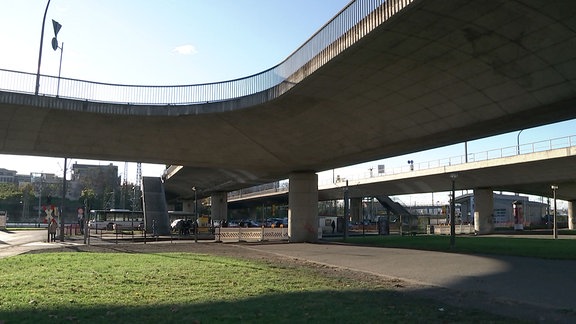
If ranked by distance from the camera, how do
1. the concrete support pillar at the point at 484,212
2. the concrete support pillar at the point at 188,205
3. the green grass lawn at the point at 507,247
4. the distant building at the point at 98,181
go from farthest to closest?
1. the distant building at the point at 98,181
2. the concrete support pillar at the point at 188,205
3. the concrete support pillar at the point at 484,212
4. the green grass lawn at the point at 507,247

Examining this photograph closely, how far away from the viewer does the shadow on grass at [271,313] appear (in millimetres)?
8078

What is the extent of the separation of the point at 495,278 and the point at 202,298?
Result: 9.26 meters

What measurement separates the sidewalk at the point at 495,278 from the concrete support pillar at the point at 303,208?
47.9 ft

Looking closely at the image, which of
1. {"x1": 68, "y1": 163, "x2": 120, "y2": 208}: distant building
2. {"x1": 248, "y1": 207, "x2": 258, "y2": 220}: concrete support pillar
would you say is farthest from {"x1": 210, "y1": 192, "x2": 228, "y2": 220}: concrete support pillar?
{"x1": 248, "y1": 207, "x2": 258, "y2": 220}: concrete support pillar

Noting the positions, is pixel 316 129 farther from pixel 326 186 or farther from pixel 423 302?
pixel 326 186

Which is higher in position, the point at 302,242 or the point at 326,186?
the point at 326,186

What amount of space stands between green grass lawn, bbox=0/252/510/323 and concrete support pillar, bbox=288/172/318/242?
68.4 feet

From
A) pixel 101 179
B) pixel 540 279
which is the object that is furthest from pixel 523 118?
pixel 101 179

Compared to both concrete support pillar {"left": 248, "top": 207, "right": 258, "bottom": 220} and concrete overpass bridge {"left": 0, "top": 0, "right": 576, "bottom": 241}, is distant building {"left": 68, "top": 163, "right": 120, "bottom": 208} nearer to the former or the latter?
concrete support pillar {"left": 248, "top": 207, "right": 258, "bottom": 220}

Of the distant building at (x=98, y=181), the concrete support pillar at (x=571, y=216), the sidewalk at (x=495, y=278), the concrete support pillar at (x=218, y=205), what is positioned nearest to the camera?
the sidewalk at (x=495, y=278)

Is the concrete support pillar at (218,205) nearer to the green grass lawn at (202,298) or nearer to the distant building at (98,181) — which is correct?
the green grass lawn at (202,298)

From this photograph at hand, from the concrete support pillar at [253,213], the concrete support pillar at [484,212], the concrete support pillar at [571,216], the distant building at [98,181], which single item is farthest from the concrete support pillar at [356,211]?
the distant building at [98,181]

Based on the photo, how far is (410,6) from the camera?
13547mm

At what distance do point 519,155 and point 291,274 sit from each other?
4055 cm
